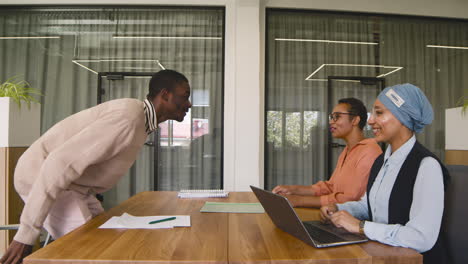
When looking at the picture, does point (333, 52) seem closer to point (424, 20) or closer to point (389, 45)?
point (389, 45)

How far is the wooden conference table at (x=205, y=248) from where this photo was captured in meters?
1.00

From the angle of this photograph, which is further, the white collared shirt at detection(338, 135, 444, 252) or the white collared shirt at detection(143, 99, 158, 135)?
the white collared shirt at detection(143, 99, 158, 135)

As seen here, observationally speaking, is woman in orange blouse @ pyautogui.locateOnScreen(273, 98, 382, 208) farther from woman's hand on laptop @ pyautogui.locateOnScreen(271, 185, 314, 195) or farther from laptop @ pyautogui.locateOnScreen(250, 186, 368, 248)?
laptop @ pyautogui.locateOnScreen(250, 186, 368, 248)

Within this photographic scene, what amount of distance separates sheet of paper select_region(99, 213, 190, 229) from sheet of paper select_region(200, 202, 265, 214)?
211mm

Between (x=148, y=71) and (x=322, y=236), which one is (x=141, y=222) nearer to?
(x=322, y=236)

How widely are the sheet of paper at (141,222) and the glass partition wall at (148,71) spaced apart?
2888 millimetres

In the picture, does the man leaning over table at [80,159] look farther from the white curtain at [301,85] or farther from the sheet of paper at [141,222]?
the white curtain at [301,85]

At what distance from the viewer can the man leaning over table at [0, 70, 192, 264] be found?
48.9 inches

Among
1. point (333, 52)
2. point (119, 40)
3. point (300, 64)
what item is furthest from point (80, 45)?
point (333, 52)

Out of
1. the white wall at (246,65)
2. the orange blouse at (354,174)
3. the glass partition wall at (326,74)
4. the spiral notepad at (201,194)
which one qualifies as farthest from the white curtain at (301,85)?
the spiral notepad at (201,194)

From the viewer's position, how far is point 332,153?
446 centimetres

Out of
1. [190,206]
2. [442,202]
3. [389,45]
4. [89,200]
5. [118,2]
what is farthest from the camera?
[389,45]

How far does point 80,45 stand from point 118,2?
0.76 meters

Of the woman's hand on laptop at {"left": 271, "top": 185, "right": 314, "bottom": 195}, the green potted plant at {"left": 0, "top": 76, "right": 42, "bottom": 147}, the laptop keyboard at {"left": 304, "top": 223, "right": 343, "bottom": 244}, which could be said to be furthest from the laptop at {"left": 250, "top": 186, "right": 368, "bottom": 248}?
the green potted plant at {"left": 0, "top": 76, "right": 42, "bottom": 147}
